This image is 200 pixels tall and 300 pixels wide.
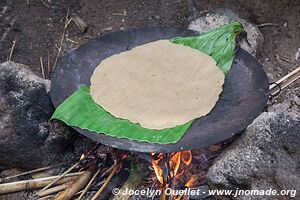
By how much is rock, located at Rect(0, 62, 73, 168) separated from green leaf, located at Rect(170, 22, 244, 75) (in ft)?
3.14

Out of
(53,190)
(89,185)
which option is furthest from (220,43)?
(53,190)

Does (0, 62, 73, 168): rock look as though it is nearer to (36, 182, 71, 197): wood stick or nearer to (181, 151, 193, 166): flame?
(36, 182, 71, 197): wood stick

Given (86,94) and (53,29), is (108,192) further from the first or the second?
(53,29)

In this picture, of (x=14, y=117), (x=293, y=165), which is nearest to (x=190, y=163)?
(x=293, y=165)

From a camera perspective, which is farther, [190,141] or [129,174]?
[129,174]

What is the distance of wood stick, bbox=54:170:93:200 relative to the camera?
2.59m

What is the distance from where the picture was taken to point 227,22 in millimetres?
3355

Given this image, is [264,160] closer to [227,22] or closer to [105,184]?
[105,184]

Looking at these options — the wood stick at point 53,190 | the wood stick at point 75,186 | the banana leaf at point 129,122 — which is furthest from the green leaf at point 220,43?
the wood stick at point 53,190

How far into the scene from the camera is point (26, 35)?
136 inches

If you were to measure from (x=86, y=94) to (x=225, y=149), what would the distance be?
0.86 meters

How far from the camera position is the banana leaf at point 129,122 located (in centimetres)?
237

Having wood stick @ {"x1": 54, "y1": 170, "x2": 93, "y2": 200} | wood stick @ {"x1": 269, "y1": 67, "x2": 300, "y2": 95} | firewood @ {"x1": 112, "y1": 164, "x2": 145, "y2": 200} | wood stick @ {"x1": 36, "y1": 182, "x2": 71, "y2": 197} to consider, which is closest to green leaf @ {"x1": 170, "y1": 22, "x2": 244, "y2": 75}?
wood stick @ {"x1": 269, "y1": 67, "x2": 300, "y2": 95}

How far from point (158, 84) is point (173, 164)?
48 cm
